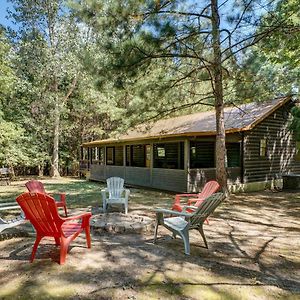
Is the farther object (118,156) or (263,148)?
(118,156)

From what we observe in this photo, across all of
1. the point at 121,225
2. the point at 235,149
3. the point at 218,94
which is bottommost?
the point at 121,225

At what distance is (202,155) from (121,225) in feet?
34.2

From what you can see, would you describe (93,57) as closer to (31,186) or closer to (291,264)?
(31,186)

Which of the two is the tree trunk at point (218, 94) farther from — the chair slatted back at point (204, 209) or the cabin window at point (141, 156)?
the cabin window at point (141, 156)

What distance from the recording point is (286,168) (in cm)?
1361

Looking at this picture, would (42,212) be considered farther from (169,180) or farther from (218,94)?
(169,180)

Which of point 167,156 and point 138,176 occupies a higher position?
point 167,156

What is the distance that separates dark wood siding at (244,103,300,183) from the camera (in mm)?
11914

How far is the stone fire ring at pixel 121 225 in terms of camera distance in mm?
5047

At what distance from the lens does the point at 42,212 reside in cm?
359

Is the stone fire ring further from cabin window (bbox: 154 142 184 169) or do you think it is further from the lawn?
cabin window (bbox: 154 142 184 169)

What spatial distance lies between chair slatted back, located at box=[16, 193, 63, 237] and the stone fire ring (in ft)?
4.80

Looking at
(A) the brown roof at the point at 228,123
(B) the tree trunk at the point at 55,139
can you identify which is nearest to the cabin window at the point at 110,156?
(B) the tree trunk at the point at 55,139

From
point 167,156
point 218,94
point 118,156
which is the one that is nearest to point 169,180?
point 218,94
